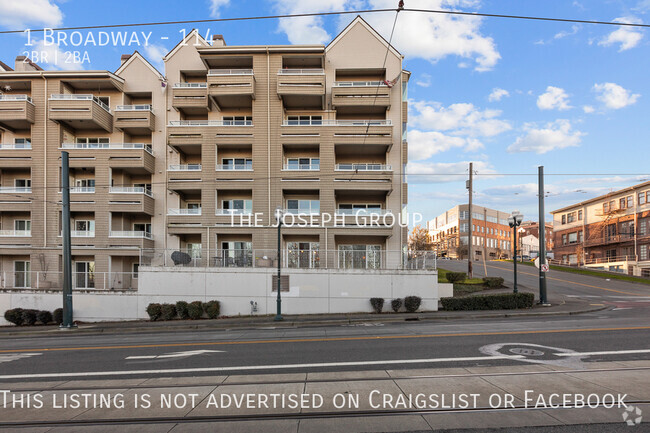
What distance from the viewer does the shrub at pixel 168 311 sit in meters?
20.7

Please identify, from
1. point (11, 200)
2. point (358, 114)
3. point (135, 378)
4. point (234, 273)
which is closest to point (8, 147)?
point (11, 200)

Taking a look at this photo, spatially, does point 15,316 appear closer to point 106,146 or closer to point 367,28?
point 106,146

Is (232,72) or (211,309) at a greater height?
(232,72)

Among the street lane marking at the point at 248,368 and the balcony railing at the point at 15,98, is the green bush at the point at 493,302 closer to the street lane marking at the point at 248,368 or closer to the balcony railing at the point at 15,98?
the street lane marking at the point at 248,368

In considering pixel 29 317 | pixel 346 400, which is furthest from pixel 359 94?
pixel 29 317

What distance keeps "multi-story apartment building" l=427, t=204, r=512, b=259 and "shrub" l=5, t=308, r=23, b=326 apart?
8301 cm

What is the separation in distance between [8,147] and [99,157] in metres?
7.42

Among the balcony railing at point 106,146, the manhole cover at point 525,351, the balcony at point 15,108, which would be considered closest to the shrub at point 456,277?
the manhole cover at point 525,351

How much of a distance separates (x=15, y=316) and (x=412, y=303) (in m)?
23.1

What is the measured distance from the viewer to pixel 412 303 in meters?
21.0

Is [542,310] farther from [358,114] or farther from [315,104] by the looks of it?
[315,104]

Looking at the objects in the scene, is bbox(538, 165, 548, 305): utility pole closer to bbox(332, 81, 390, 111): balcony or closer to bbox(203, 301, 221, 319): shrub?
bbox(332, 81, 390, 111): balcony

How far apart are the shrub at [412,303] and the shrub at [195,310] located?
11854mm

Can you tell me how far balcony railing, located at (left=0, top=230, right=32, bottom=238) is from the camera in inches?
1068
